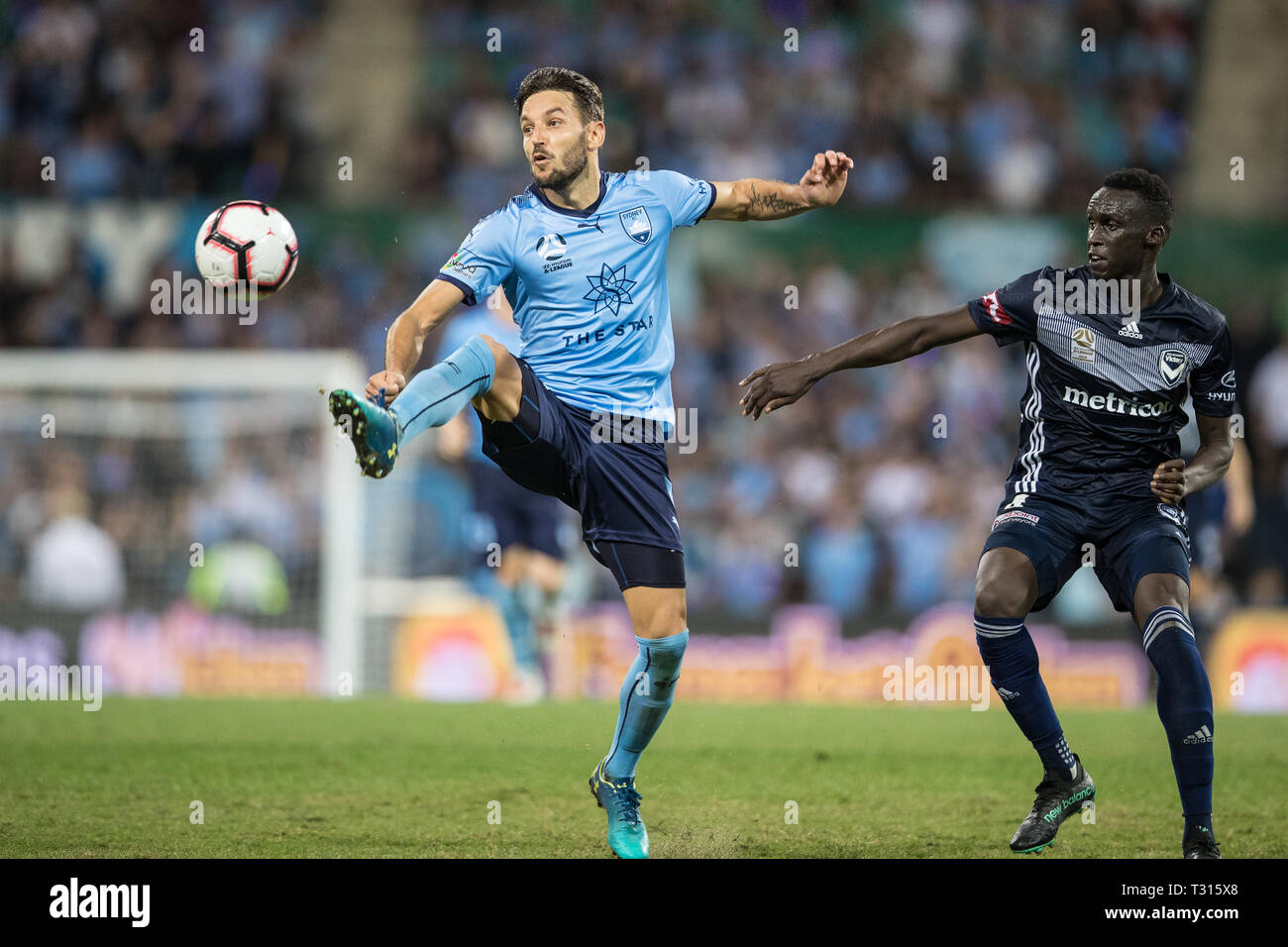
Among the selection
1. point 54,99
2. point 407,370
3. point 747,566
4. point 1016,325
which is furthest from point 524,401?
point 54,99

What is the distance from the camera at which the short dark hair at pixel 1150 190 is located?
560cm

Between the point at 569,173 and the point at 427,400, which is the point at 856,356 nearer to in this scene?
the point at 569,173

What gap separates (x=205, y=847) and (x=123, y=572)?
7537 mm

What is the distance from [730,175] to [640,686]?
1084 centimetres

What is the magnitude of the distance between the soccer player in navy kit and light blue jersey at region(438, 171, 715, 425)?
0.49 meters

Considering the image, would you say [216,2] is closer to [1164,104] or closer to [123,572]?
[123,572]

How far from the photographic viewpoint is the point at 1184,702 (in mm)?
5281

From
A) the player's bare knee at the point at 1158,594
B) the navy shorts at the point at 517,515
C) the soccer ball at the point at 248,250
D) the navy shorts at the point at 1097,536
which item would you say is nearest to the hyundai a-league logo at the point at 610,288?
the soccer ball at the point at 248,250

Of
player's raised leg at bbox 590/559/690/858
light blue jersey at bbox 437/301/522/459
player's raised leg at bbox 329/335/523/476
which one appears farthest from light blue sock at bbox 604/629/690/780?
light blue jersey at bbox 437/301/522/459

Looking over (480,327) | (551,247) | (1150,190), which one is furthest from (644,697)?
(480,327)

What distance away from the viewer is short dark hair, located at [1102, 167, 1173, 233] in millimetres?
5598

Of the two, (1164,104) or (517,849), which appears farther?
(1164,104)

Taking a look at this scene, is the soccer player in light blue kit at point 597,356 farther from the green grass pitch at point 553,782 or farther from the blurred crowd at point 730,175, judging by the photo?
the blurred crowd at point 730,175

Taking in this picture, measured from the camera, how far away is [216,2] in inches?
686
